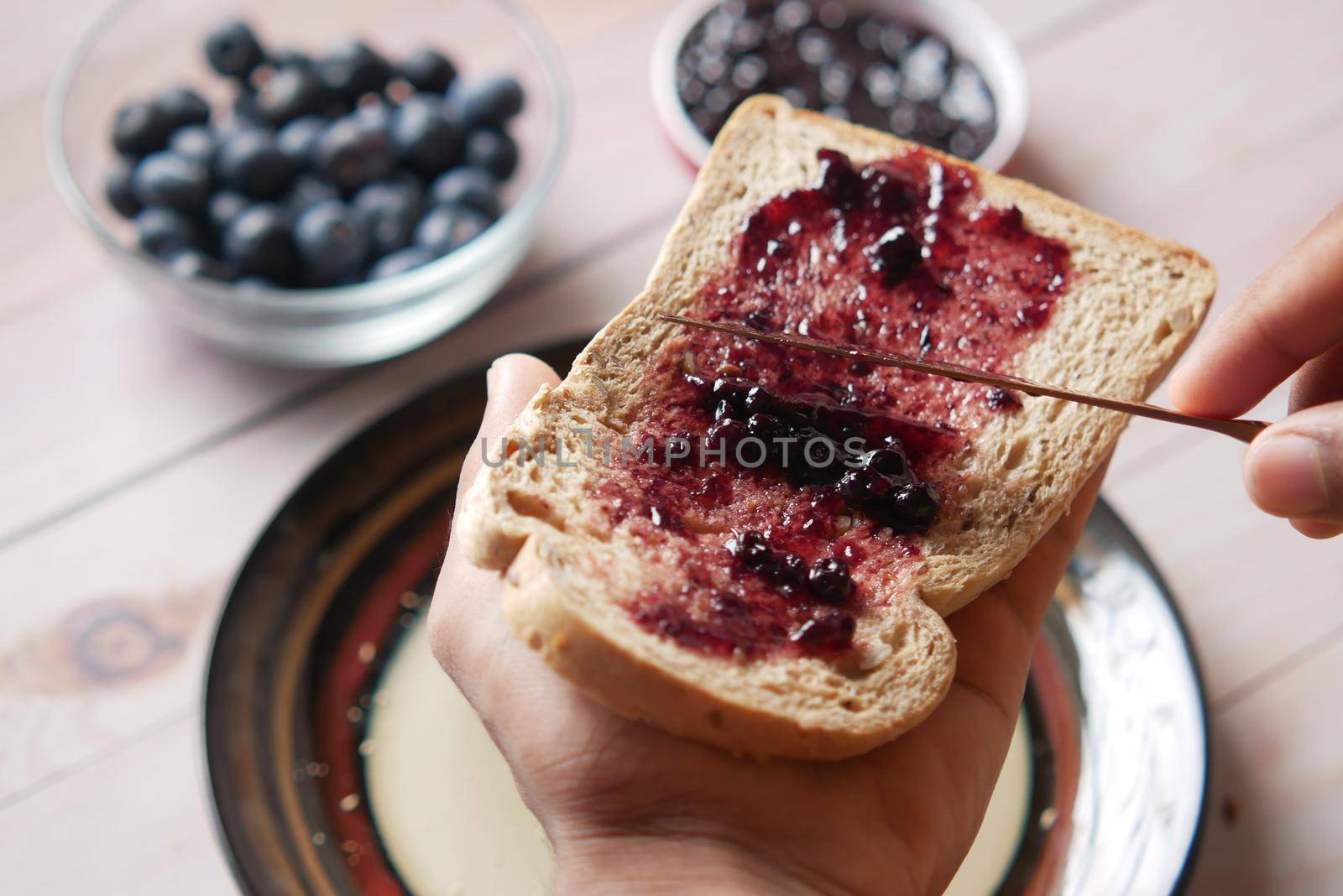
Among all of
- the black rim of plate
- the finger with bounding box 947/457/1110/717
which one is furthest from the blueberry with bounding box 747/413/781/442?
the black rim of plate

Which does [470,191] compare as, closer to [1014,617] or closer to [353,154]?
[353,154]

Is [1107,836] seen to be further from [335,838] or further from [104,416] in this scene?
[104,416]

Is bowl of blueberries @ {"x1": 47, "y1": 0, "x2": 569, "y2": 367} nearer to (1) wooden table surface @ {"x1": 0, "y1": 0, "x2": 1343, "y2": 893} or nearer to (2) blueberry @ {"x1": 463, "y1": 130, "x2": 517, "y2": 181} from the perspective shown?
(2) blueberry @ {"x1": 463, "y1": 130, "x2": 517, "y2": 181}

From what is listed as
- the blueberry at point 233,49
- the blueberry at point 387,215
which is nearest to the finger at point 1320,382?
the blueberry at point 387,215

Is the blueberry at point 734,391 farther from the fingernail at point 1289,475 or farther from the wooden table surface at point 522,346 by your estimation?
the wooden table surface at point 522,346

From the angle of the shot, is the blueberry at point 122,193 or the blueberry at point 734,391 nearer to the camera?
the blueberry at point 734,391

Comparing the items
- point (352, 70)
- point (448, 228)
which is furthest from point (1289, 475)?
point (352, 70)
